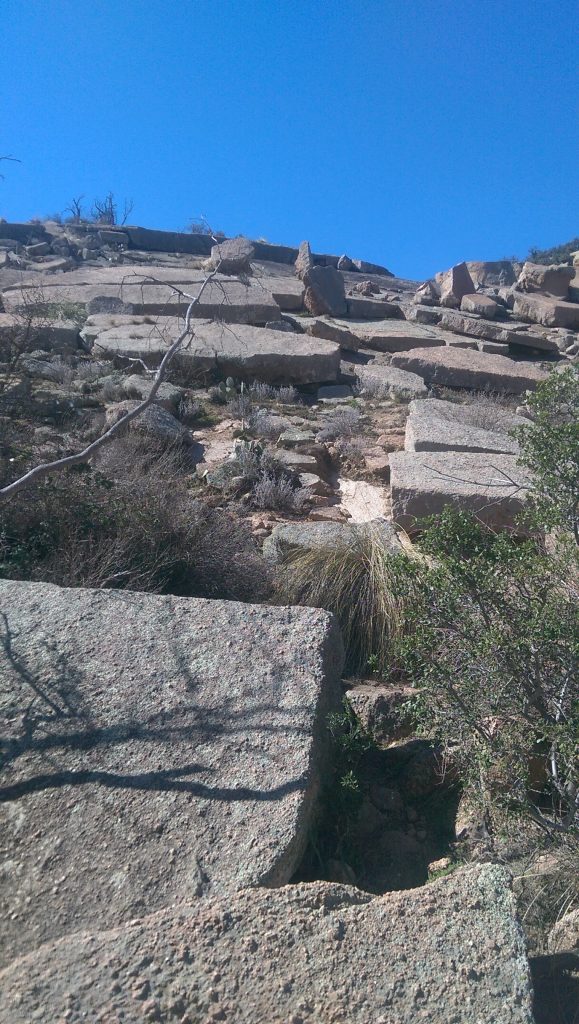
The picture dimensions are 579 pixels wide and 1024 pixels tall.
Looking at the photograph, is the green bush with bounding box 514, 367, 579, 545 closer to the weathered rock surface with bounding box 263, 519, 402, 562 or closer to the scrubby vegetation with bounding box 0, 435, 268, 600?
the weathered rock surface with bounding box 263, 519, 402, 562

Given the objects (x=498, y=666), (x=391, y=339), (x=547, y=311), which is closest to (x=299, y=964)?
(x=498, y=666)

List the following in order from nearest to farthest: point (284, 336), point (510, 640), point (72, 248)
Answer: point (510, 640) → point (284, 336) → point (72, 248)

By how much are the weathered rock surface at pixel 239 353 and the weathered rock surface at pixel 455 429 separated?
216 cm

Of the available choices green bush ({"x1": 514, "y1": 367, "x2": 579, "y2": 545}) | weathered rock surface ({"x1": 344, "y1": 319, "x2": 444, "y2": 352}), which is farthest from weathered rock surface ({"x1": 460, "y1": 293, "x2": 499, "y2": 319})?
green bush ({"x1": 514, "y1": 367, "x2": 579, "y2": 545})

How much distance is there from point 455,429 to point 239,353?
11.9 ft

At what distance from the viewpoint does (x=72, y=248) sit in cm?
2125

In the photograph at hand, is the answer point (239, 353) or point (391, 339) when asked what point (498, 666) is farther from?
point (391, 339)

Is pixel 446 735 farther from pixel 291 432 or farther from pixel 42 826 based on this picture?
pixel 291 432

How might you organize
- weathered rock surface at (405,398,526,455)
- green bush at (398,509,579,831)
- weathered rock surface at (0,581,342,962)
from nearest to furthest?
weathered rock surface at (0,581,342,962) < green bush at (398,509,579,831) < weathered rock surface at (405,398,526,455)

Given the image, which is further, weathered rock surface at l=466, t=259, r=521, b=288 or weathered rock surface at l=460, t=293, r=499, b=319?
weathered rock surface at l=466, t=259, r=521, b=288

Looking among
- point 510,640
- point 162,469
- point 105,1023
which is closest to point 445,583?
point 510,640

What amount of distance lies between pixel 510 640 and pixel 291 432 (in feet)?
16.7

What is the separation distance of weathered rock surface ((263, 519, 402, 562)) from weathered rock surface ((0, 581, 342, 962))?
4.82 ft

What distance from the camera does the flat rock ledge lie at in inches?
64.2
